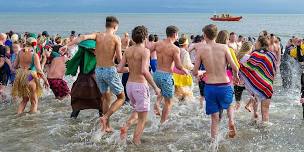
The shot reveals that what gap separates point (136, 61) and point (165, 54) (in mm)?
1319

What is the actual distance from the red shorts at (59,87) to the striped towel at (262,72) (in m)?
4.30

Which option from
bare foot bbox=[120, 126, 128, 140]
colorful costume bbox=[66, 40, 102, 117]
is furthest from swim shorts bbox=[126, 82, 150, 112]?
colorful costume bbox=[66, 40, 102, 117]

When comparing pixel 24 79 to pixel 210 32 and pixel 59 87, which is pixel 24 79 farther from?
pixel 210 32

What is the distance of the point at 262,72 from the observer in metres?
7.69

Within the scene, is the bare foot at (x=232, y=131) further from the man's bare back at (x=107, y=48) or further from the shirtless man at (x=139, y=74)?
the man's bare back at (x=107, y=48)

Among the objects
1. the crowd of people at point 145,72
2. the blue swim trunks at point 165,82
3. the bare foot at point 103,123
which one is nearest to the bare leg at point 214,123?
the crowd of people at point 145,72

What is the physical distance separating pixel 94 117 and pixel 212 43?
3.30 m

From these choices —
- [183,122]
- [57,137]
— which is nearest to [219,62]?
[183,122]

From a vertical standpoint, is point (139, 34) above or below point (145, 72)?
above

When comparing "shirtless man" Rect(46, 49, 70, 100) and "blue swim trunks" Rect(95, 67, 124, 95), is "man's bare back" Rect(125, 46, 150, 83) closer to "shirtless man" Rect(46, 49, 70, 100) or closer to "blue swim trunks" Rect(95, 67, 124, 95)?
"blue swim trunks" Rect(95, 67, 124, 95)

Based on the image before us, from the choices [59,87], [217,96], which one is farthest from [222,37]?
[59,87]

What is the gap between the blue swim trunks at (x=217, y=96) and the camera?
6.39 metres

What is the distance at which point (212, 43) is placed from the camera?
6438 millimetres

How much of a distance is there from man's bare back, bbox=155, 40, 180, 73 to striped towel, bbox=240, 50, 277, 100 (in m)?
1.41
